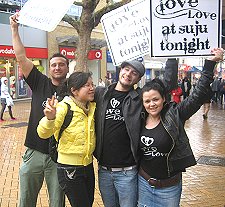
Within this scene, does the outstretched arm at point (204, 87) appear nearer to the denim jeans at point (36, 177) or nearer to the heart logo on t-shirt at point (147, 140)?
the heart logo on t-shirt at point (147, 140)

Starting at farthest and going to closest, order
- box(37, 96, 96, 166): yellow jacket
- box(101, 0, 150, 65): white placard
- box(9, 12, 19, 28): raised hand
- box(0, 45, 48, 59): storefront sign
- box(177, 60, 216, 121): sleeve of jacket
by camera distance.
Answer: box(0, 45, 48, 59): storefront sign
box(9, 12, 19, 28): raised hand
box(101, 0, 150, 65): white placard
box(37, 96, 96, 166): yellow jacket
box(177, 60, 216, 121): sleeve of jacket

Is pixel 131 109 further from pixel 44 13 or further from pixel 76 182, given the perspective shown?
pixel 44 13

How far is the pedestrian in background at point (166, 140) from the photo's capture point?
2.50 meters

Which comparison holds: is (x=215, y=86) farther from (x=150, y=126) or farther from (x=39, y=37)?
(x=150, y=126)

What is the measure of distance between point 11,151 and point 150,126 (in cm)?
546

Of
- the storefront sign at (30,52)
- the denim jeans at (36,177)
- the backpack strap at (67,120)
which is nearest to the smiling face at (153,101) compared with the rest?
the backpack strap at (67,120)

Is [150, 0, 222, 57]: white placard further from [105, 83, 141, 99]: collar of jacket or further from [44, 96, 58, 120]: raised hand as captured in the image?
[44, 96, 58, 120]: raised hand

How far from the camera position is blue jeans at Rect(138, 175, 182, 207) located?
2.57 m

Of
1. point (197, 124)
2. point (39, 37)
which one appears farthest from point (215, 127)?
point (39, 37)

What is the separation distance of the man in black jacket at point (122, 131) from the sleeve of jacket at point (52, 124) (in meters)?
0.31

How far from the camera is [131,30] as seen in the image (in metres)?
2.88

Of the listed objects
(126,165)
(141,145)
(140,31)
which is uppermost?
(140,31)

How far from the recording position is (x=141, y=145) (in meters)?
2.60

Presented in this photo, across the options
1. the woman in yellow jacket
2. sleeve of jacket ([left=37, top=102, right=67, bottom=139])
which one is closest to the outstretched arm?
the woman in yellow jacket
